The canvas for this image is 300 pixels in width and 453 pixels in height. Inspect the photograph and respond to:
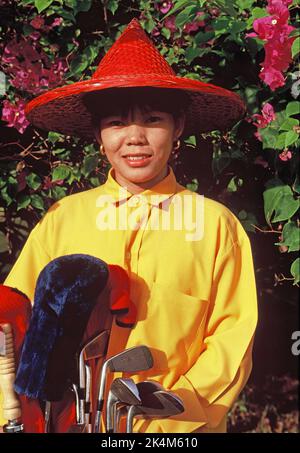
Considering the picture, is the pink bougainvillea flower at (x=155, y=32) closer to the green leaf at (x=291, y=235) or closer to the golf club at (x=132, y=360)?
the green leaf at (x=291, y=235)

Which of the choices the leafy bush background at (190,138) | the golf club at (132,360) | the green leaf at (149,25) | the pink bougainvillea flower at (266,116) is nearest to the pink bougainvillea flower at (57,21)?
the leafy bush background at (190,138)

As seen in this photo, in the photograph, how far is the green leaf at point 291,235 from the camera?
3291 mm

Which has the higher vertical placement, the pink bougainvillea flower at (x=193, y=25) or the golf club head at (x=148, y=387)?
the pink bougainvillea flower at (x=193, y=25)

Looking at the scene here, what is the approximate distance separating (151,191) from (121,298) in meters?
0.42

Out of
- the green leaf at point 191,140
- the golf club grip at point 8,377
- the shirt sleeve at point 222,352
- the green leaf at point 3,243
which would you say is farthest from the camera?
the green leaf at point 3,243

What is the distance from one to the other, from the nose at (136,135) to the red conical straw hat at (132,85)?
5.6 inches

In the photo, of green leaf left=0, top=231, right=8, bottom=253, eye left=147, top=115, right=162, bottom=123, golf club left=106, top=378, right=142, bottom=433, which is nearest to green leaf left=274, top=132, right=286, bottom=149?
eye left=147, top=115, right=162, bottom=123

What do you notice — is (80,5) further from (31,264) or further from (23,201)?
(31,264)

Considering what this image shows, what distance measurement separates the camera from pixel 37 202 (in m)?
3.53

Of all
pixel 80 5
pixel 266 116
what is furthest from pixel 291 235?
pixel 80 5

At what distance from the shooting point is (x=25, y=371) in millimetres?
2572

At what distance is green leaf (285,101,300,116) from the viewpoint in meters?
A: 3.21

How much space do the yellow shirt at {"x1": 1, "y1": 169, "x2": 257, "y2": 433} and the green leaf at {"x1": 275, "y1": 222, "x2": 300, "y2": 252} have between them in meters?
0.39

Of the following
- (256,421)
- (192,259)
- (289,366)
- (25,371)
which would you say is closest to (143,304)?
(192,259)
